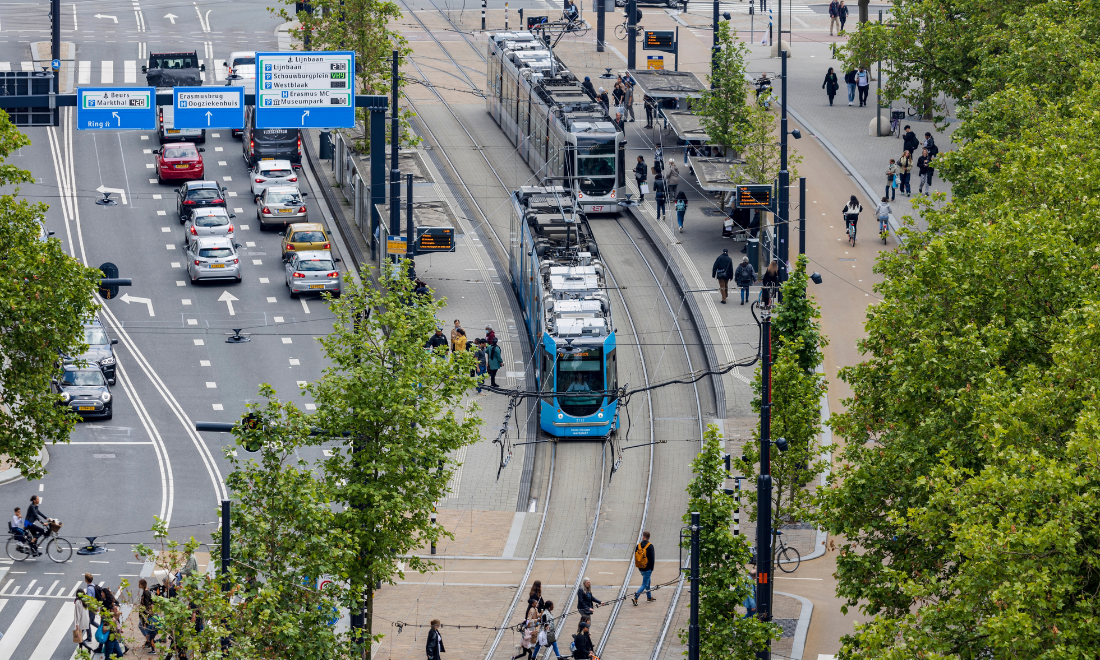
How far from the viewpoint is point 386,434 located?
32.6 m

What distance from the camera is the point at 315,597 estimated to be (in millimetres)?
28312

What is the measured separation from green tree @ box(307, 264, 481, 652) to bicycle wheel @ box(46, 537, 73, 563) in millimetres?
11680

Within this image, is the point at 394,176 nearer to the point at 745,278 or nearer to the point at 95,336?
the point at 95,336

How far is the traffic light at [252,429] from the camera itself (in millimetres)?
Result: 31328

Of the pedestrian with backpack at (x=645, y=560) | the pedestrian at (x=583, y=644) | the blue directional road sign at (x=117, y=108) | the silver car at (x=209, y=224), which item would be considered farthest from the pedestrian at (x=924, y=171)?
the pedestrian at (x=583, y=644)

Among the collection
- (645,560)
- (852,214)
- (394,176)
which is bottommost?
(645,560)

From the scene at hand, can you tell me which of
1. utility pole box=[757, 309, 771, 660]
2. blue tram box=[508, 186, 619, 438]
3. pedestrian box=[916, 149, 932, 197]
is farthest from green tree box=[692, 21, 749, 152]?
utility pole box=[757, 309, 771, 660]

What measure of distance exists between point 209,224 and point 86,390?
12.1 meters

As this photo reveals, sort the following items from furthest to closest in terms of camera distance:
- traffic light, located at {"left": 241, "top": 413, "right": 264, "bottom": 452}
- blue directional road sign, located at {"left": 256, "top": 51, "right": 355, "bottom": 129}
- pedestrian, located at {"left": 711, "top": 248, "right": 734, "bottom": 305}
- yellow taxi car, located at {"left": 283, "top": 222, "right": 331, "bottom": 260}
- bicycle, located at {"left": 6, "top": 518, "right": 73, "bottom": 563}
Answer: yellow taxi car, located at {"left": 283, "top": 222, "right": 331, "bottom": 260}
pedestrian, located at {"left": 711, "top": 248, "right": 734, "bottom": 305}
blue directional road sign, located at {"left": 256, "top": 51, "right": 355, "bottom": 129}
bicycle, located at {"left": 6, "top": 518, "right": 73, "bottom": 563}
traffic light, located at {"left": 241, "top": 413, "right": 264, "bottom": 452}

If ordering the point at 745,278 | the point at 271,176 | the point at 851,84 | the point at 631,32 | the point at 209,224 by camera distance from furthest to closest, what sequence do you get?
the point at 631,32 → the point at 851,84 → the point at 271,176 → the point at 209,224 → the point at 745,278

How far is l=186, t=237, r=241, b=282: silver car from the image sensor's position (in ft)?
190

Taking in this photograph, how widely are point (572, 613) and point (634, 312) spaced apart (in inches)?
676

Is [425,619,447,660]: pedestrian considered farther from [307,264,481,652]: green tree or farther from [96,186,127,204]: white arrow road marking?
[96,186,127,204]: white arrow road marking

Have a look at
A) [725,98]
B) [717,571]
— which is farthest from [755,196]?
[717,571]
